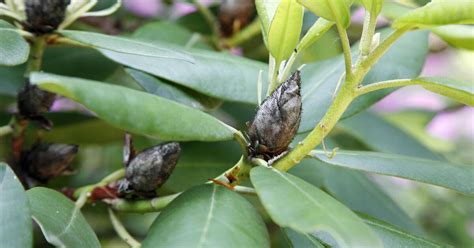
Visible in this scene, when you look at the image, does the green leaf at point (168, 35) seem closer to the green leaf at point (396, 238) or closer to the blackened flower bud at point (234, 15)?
the blackened flower bud at point (234, 15)

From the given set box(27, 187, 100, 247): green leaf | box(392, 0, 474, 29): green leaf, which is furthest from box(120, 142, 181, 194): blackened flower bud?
box(392, 0, 474, 29): green leaf

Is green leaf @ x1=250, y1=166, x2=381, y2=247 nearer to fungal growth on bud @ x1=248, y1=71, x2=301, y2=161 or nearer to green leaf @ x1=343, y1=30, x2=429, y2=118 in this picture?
fungal growth on bud @ x1=248, y1=71, x2=301, y2=161

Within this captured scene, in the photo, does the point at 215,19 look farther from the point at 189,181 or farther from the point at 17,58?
the point at 17,58

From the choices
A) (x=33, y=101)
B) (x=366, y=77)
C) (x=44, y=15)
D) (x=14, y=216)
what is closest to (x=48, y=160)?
(x=33, y=101)

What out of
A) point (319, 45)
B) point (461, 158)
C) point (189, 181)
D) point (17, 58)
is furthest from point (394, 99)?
point (17, 58)

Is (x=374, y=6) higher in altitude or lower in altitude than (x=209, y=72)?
higher

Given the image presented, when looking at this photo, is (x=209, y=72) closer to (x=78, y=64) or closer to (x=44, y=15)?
(x=44, y=15)
